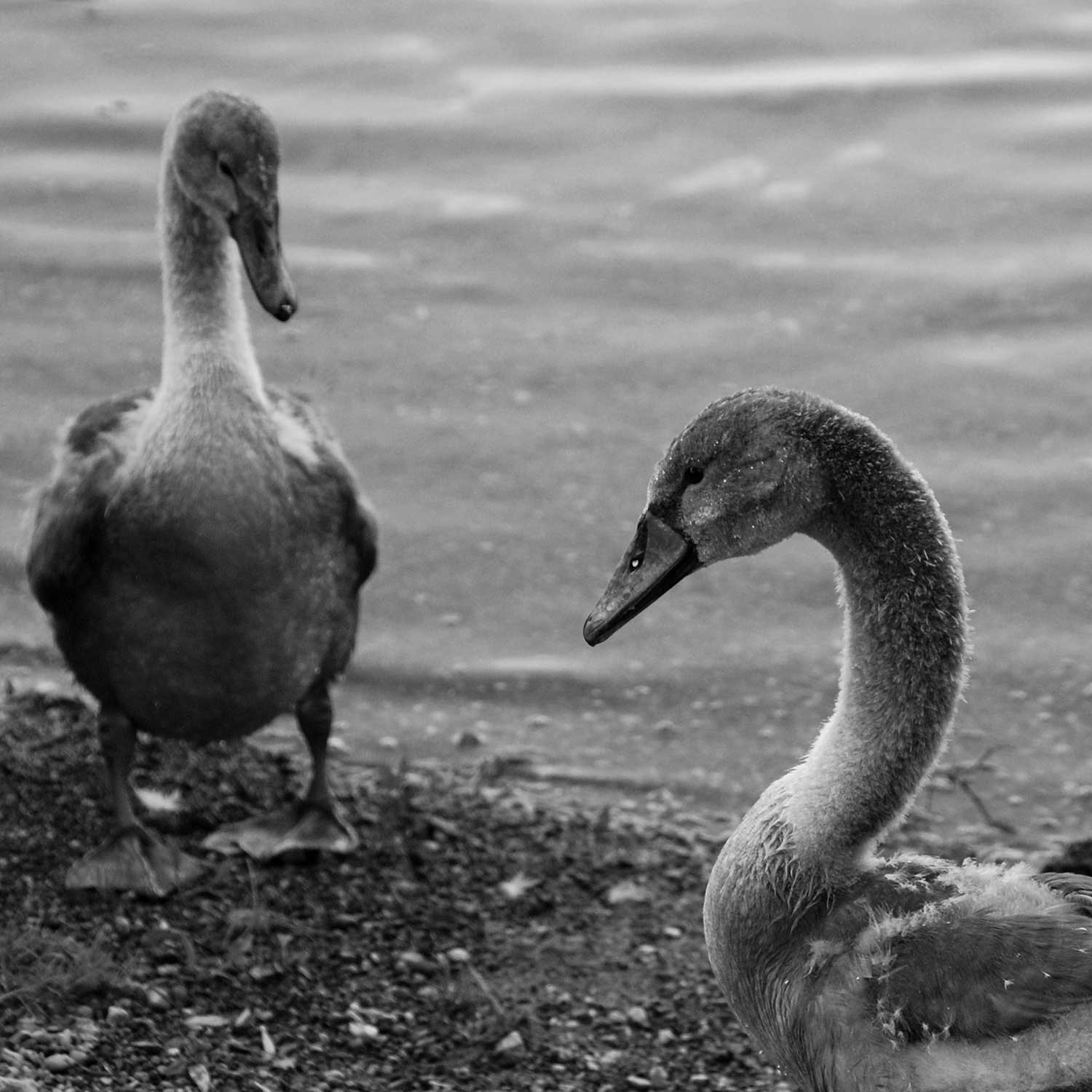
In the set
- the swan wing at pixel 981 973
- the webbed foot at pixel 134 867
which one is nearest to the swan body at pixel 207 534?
the webbed foot at pixel 134 867

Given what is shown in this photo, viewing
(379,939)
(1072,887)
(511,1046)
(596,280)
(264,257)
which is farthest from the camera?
(596,280)

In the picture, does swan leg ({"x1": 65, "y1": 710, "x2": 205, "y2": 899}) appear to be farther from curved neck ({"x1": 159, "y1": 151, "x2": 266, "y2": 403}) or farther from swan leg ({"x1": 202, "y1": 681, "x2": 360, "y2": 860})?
curved neck ({"x1": 159, "y1": 151, "x2": 266, "y2": 403})

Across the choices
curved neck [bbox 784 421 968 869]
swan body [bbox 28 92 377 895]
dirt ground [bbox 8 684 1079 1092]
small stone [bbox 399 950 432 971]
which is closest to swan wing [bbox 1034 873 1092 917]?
curved neck [bbox 784 421 968 869]

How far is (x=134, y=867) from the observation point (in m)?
5.41

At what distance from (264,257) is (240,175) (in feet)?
0.82

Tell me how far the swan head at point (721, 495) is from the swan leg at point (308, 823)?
1829 millimetres

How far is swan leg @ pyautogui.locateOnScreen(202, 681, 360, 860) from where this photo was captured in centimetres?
570

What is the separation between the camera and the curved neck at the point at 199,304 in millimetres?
5578

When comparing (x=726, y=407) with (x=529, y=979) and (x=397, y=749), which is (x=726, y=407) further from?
(x=397, y=749)

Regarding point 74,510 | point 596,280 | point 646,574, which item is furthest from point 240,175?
point 596,280

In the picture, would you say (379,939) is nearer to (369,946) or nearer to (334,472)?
(369,946)

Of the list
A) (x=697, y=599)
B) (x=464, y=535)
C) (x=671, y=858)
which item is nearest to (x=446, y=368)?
(x=464, y=535)

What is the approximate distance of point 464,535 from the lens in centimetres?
757

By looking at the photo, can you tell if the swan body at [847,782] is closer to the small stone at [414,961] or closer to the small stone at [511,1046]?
the small stone at [511,1046]
